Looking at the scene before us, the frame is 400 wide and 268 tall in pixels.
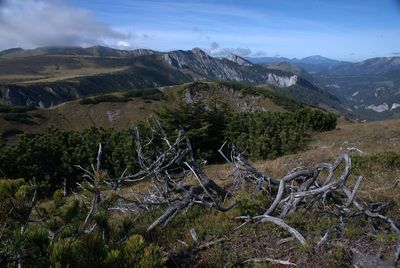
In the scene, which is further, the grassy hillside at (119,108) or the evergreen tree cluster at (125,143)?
the grassy hillside at (119,108)

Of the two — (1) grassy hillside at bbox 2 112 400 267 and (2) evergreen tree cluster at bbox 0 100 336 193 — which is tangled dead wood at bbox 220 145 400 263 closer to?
(1) grassy hillside at bbox 2 112 400 267

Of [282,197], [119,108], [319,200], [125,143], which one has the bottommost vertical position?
[119,108]

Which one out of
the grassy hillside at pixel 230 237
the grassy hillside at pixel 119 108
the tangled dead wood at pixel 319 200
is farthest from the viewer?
the grassy hillside at pixel 119 108

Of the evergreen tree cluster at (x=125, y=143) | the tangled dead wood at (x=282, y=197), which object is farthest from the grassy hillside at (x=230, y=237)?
the evergreen tree cluster at (x=125, y=143)

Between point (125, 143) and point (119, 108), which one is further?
point (119, 108)

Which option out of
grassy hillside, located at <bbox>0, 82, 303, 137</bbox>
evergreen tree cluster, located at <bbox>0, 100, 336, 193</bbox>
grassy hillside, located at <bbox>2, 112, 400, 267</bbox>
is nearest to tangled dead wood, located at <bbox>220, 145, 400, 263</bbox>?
grassy hillside, located at <bbox>2, 112, 400, 267</bbox>

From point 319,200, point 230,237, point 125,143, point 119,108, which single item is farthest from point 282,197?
point 119,108

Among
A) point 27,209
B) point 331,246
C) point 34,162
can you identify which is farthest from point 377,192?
point 34,162

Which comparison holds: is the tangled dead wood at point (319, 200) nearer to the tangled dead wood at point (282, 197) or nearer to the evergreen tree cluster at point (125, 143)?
→ the tangled dead wood at point (282, 197)

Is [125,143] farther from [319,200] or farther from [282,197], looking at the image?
[319,200]

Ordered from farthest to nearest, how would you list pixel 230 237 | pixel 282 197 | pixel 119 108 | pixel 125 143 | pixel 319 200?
pixel 119 108, pixel 125 143, pixel 282 197, pixel 319 200, pixel 230 237

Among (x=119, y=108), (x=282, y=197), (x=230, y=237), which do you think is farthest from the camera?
(x=119, y=108)

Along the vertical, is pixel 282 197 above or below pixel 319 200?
below

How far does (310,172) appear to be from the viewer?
21.3ft
